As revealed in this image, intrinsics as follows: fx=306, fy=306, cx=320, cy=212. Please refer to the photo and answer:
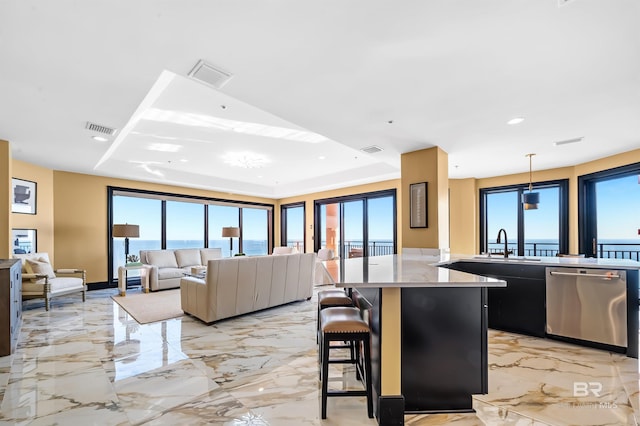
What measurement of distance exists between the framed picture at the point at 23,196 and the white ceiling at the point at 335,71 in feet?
3.22

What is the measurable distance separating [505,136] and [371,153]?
187 cm

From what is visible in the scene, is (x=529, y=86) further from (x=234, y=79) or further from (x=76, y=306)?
(x=76, y=306)

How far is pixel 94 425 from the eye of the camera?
1914mm

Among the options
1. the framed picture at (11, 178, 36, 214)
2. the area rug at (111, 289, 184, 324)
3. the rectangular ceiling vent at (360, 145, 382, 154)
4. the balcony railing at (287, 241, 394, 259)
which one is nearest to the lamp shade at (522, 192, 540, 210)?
the rectangular ceiling vent at (360, 145, 382, 154)

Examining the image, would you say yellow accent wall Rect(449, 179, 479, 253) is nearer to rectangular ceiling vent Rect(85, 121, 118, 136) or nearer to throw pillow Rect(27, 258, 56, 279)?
rectangular ceiling vent Rect(85, 121, 118, 136)

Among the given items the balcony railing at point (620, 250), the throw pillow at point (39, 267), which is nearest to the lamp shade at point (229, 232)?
the throw pillow at point (39, 267)

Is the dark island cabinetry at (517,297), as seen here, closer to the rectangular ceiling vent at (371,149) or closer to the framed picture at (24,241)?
the rectangular ceiling vent at (371,149)

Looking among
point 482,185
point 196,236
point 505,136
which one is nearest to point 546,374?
point 505,136

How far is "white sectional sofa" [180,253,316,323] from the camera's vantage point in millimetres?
4008

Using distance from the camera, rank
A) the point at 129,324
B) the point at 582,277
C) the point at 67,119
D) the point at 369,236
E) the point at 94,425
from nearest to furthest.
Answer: the point at 94,425, the point at 582,277, the point at 67,119, the point at 129,324, the point at 369,236

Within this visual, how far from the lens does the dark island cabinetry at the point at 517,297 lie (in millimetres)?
3486

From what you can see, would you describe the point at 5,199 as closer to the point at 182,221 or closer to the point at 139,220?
the point at 139,220

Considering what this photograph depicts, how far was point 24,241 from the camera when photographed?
5.60m

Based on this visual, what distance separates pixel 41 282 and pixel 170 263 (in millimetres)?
2596
